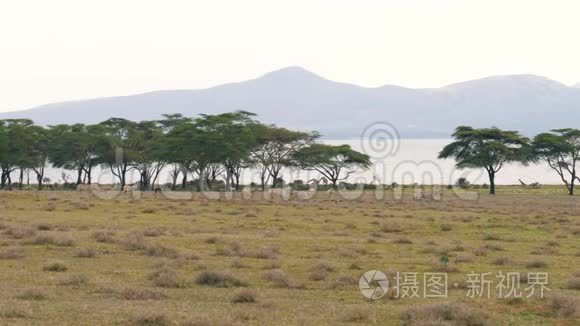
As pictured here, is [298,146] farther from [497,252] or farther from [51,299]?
[51,299]

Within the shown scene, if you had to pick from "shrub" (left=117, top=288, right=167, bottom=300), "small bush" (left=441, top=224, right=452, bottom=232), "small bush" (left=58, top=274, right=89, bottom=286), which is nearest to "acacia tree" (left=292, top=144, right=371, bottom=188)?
"small bush" (left=441, top=224, right=452, bottom=232)

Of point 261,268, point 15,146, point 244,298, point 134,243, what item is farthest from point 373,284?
point 15,146

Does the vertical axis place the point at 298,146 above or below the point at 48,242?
above

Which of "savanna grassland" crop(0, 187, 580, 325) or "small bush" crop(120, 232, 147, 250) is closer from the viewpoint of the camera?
"savanna grassland" crop(0, 187, 580, 325)

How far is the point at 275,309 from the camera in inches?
516

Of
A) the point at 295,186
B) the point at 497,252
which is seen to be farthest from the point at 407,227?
the point at 295,186

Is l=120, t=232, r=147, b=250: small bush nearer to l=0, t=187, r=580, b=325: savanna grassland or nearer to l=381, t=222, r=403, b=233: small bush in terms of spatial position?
l=0, t=187, r=580, b=325: savanna grassland

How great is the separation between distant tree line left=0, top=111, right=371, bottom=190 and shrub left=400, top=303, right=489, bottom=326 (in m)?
64.2

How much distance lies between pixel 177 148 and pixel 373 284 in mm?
63861

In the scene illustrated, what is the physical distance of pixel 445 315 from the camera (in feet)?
39.7

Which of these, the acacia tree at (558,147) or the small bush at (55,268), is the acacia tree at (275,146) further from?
the small bush at (55,268)

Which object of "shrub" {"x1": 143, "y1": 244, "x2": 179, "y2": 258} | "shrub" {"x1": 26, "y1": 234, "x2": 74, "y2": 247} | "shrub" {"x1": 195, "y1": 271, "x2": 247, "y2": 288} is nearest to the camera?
"shrub" {"x1": 195, "y1": 271, "x2": 247, "y2": 288}

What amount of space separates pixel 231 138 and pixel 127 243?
2272 inches

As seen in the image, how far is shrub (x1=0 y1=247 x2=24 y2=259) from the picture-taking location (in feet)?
61.5
